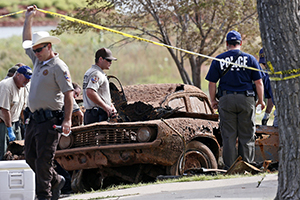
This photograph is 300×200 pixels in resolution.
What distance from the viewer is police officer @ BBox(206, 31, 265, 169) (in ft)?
20.4

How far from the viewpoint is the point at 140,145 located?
589cm

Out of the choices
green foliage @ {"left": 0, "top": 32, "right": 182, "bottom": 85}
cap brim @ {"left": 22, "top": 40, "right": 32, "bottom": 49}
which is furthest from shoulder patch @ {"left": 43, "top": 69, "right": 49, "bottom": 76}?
green foliage @ {"left": 0, "top": 32, "right": 182, "bottom": 85}

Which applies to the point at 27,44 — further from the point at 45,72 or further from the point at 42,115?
the point at 42,115

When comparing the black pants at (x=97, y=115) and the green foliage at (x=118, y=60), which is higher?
the green foliage at (x=118, y=60)

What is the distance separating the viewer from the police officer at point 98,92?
6.58 metres

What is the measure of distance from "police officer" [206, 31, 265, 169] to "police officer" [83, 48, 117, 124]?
5.16 ft

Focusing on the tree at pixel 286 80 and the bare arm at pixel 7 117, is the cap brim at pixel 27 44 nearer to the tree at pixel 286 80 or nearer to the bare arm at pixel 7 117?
the bare arm at pixel 7 117

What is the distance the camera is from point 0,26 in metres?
38.8

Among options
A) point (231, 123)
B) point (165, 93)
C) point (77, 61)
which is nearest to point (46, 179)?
point (231, 123)

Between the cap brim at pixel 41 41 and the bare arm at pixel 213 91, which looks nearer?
the cap brim at pixel 41 41

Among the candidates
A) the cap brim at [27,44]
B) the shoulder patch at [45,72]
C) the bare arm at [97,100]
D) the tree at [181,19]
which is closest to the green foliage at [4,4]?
the tree at [181,19]

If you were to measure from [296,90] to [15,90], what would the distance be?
199 inches

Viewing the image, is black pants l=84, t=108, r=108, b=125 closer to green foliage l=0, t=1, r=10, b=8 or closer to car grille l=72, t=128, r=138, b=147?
car grille l=72, t=128, r=138, b=147

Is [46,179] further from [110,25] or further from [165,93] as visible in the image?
[110,25]
